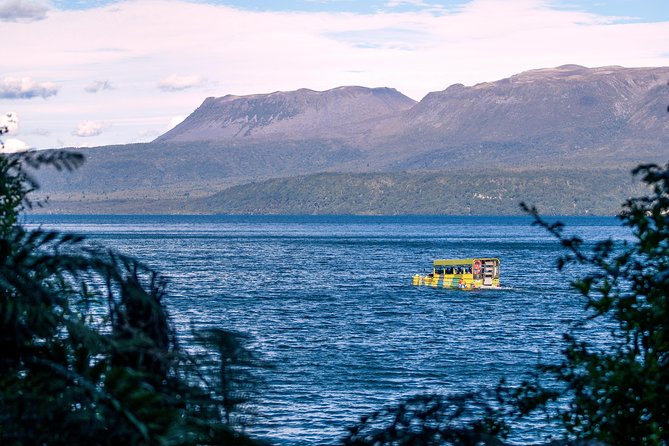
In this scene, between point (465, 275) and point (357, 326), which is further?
point (465, 275)

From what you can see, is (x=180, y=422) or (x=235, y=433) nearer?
(x=180, y=422)

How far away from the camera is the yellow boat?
100062mm

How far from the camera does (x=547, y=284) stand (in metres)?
103

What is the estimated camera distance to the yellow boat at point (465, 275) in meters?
100

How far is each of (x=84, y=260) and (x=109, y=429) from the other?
1.17 m

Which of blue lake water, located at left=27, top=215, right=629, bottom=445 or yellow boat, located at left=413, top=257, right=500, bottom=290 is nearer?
blue lake water, located at left=27, top=215, right=629, bottom=445

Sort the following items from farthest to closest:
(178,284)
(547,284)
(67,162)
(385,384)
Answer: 1. (547,284)
2. (178,284)
3. (385,384)
4. (67,162)

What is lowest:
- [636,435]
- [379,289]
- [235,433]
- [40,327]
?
[379,289]

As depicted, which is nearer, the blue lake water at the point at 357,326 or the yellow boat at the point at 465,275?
the blue lake water at the point at 357,326

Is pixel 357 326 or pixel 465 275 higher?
pixel 465 275

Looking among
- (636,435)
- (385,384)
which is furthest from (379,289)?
(636,435)

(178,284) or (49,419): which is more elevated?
(49,419)

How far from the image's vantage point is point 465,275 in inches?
3986

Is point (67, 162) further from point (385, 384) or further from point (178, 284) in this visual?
point (178, 284)
